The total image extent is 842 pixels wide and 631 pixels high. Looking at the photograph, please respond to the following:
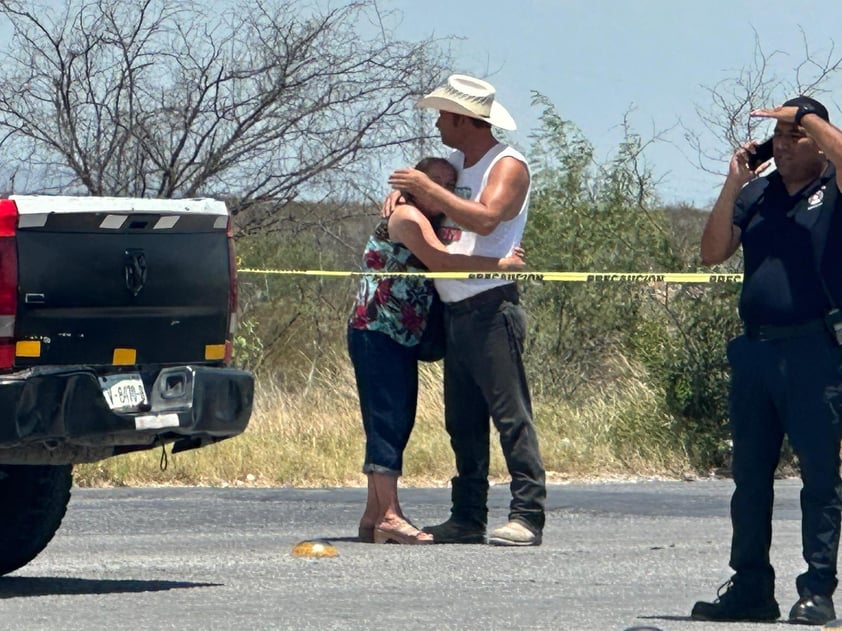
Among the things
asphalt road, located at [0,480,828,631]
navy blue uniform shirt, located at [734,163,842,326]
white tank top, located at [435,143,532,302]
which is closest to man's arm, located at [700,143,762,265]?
navy blue uniform shirt, located at [734,163,842,326]

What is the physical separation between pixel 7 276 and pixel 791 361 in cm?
271

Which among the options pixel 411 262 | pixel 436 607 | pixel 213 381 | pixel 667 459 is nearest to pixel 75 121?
pixel 667 459

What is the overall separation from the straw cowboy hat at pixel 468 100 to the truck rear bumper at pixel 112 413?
1.92 meters

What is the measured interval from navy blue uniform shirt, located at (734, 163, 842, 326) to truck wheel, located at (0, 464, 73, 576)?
116 inches

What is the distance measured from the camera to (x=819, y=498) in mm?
6848

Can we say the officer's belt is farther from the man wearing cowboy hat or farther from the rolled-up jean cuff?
the rolled-up jean cuff

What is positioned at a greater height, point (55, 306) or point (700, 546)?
point (55, 306)

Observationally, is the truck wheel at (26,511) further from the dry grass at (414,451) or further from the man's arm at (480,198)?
the dry grass at (414,451)

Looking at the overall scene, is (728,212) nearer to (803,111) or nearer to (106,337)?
(803,111)

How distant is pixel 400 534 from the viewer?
920 centimetres

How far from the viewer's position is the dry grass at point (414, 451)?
42.5 ft

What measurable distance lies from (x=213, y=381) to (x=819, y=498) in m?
2.35

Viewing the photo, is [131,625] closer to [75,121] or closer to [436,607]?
[436,607]

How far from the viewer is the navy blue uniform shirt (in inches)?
268
